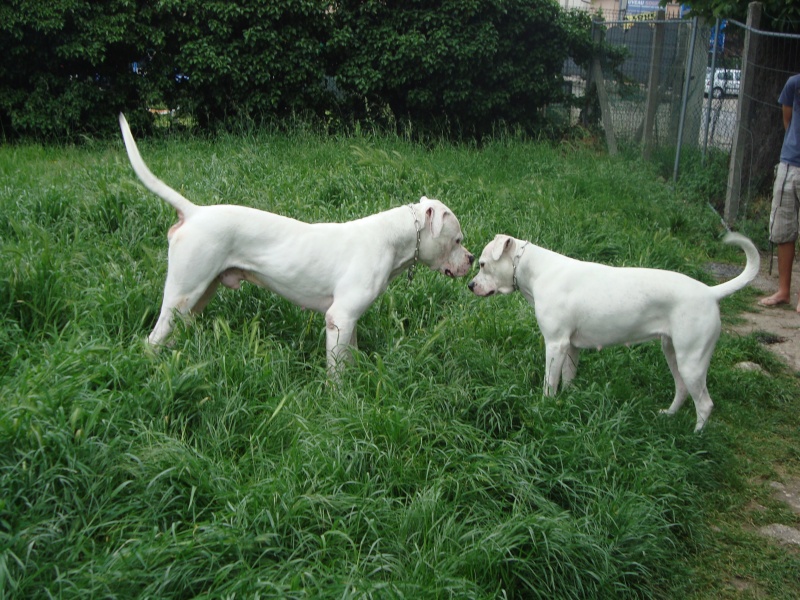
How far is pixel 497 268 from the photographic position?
5.07 meters

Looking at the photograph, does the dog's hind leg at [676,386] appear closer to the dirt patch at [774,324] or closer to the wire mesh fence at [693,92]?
the dirt patch at [774,324]

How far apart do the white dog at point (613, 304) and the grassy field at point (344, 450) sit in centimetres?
28

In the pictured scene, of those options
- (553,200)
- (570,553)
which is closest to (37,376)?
(570,553)

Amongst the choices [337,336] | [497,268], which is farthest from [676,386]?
[337,336]

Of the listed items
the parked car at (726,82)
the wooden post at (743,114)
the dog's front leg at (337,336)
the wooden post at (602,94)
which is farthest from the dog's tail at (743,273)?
the wooden post at (602,94)

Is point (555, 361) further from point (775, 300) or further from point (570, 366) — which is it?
point (775, 300)

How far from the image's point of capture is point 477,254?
7.09 meters

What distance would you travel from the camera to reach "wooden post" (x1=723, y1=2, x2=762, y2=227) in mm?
9766

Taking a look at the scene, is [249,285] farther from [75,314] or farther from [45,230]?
[45,230]

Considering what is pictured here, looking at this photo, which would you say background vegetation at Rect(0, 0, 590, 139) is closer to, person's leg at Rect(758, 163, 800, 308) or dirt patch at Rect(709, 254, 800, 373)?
dirt patch at Rect(709, 254, 800, 373)

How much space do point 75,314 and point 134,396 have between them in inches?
49.0

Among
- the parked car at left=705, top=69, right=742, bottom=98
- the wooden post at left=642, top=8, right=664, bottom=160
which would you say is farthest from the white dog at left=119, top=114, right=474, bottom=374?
the wooden post at left=642, top=8, right=664, bottom=160

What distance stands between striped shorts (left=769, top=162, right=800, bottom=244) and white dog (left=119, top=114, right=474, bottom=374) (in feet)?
13.8

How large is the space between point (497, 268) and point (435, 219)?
0.49 m
